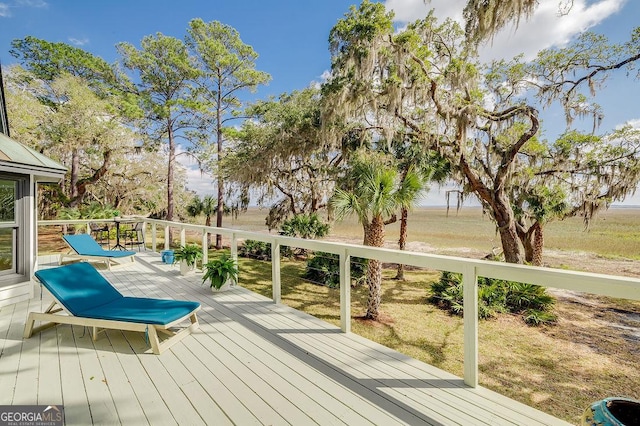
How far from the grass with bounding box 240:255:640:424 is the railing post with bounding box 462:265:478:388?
1.66 m

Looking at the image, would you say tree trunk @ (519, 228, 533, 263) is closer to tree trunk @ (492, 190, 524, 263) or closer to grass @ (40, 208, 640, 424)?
grass @ (40, 208, 640, 424)

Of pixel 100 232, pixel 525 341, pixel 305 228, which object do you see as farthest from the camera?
pixel 305 228

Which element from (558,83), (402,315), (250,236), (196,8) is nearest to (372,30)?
(558,83)

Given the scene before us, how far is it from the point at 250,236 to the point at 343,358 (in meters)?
2.73

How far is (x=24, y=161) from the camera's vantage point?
4141 mm

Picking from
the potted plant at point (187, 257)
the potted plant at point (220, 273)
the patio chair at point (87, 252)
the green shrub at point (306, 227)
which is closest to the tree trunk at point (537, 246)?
the green shrub at point (306, 227)

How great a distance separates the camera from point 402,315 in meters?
6.73

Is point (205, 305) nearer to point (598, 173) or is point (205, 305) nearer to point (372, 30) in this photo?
point (372, 30)

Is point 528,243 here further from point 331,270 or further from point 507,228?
point 331,270

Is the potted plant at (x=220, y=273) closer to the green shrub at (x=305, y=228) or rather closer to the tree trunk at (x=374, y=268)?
the tree trunk at (x=374, y=268)

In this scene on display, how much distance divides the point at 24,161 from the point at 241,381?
4463 millimetres

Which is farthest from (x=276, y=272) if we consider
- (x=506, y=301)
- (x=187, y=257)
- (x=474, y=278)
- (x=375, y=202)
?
(x=506, y=301)

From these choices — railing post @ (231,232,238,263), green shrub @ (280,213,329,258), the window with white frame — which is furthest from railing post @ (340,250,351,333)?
green shrub @ (280,213,329,258)

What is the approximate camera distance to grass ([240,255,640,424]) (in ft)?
13.3
